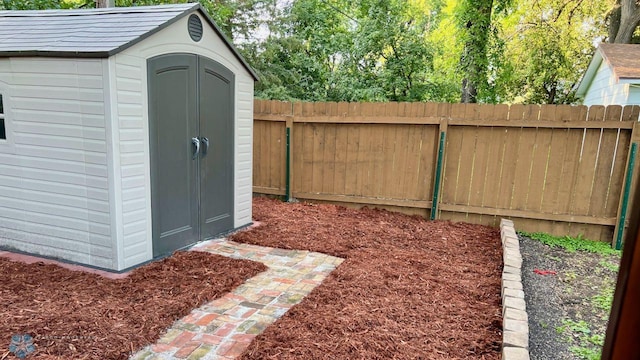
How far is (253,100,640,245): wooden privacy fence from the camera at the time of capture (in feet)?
16.5

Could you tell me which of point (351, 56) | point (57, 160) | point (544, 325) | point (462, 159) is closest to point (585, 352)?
point (544, 325)

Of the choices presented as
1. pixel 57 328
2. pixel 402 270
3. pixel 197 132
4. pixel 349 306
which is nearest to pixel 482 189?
pixel 402 270

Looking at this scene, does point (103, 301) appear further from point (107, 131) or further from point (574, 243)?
point (574, 243)

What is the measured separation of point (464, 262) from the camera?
13.6 ft

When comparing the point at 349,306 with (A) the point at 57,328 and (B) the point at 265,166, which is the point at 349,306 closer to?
(A) the point at 57,328

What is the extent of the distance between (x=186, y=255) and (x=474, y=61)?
7.92 meters

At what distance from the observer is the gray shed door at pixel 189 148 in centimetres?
381

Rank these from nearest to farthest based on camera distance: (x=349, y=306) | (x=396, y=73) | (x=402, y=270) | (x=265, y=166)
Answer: (x=349, y=306) → (x=402, y=270) → (x=265, y=166) → (x=396, y=73)

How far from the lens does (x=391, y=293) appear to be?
332cm

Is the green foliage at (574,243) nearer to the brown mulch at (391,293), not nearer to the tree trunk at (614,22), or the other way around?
the brown mulch at (391,293)

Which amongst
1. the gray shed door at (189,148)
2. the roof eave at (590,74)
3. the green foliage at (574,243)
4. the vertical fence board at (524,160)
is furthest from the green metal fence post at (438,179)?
the roof eave at (590,74)

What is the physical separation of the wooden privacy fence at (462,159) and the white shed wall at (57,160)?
11.0 feet

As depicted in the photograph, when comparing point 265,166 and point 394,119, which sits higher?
point 394,119

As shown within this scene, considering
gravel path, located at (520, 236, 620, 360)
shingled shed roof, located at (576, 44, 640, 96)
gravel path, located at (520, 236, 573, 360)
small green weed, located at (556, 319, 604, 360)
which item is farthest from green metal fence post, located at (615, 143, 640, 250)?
shingled shed roof, located at (576, 44, 640, 96)
